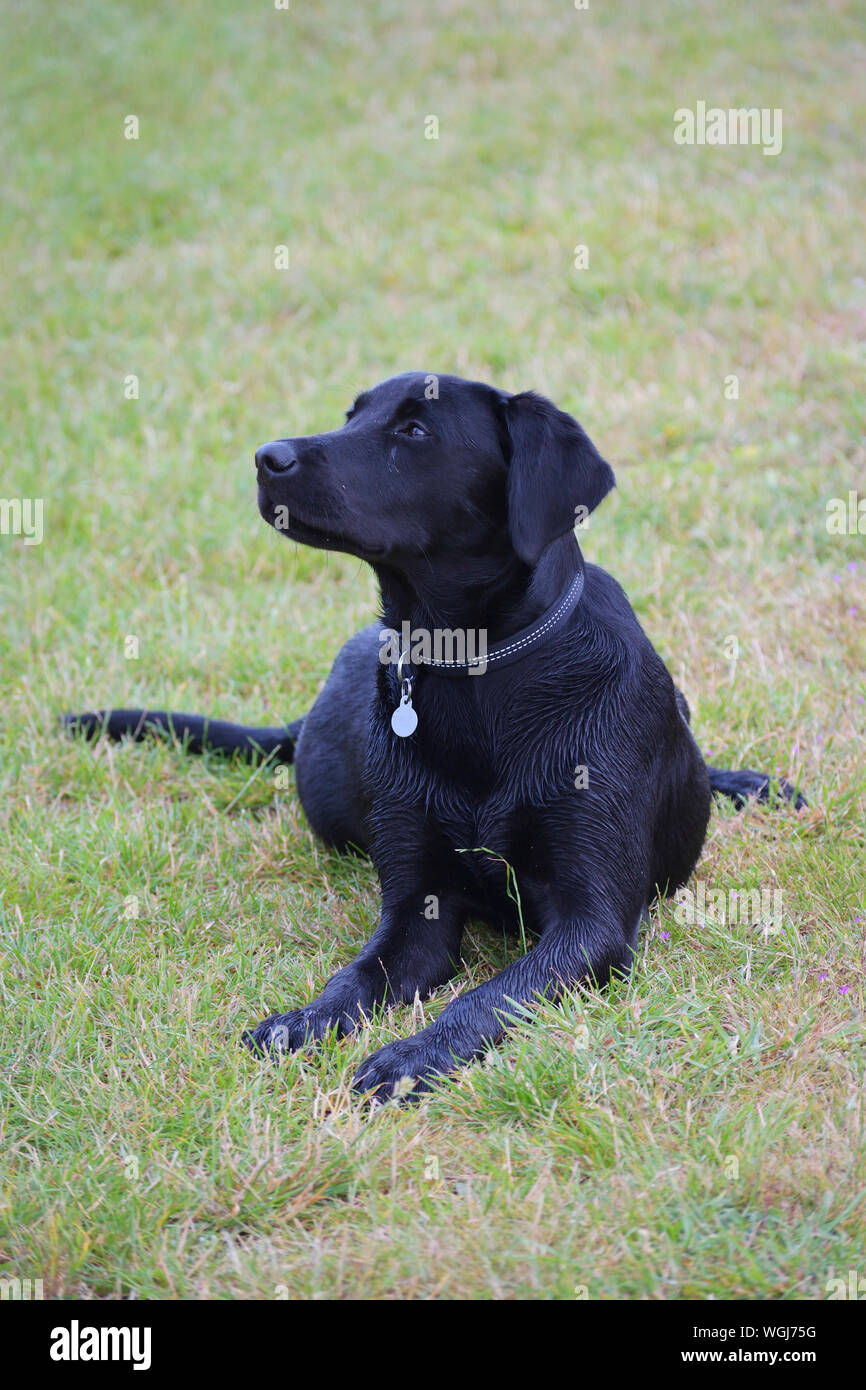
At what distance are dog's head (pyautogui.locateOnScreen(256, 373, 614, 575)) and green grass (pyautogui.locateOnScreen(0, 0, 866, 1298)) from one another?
933 mm

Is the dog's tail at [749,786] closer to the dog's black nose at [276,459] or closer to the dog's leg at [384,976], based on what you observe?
the dog's leg at [384,976]

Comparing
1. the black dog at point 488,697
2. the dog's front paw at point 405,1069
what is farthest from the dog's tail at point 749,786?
the dog's front paw at point 405,1069

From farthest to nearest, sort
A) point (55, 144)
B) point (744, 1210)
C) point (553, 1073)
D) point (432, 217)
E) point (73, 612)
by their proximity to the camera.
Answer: point (55, 144) → point (432, 217) → point (73, 612) → point (553, 1073) → point (744, 1210)

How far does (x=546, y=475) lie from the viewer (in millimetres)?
2752

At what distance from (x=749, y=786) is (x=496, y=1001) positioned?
132 cm

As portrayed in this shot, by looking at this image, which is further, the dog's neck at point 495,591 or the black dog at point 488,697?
the dog's neck at point 495,591

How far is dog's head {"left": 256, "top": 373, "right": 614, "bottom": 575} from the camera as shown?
2.75 m

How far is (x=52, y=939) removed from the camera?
3.02 meters

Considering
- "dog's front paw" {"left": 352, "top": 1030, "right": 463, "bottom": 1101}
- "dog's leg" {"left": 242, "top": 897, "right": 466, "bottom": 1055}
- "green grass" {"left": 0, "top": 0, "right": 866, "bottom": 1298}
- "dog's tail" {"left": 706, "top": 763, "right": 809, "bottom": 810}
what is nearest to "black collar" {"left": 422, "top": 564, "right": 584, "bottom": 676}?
"dog's leg" {"left": 242, "top": 897, "right": 466, "bottom": 1055}

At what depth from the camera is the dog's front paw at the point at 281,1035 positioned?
2.59 meters

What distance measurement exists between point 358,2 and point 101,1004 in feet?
33.9

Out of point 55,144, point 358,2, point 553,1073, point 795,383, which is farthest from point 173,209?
point 553,1073

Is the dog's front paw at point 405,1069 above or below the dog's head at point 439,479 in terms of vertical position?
below

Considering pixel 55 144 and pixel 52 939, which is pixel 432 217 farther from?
pixel 52 939
